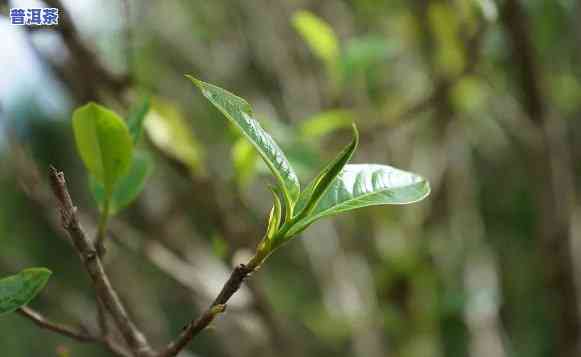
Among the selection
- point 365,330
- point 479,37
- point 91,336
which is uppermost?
point 479,37

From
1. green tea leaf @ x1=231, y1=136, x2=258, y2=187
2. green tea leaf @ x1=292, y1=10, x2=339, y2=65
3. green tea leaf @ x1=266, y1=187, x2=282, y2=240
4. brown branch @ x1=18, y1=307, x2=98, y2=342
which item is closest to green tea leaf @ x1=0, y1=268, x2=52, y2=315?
brown branch @ x1=18, y1=307, x2=98, y2=342

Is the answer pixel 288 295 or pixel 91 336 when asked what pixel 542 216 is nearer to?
pixel 91 336

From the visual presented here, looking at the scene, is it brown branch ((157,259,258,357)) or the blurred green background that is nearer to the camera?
brown branch ((157,259,258,357))

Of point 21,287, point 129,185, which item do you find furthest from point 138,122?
point 21,287

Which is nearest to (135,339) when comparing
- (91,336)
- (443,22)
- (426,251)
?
(91,336)

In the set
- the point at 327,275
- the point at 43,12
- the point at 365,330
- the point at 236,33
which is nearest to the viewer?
the point at 43,12

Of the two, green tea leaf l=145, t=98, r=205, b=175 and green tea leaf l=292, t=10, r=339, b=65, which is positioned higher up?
green tea leaf l=292, t=10, r=339, b=65

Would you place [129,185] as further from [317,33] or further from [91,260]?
[317,33]

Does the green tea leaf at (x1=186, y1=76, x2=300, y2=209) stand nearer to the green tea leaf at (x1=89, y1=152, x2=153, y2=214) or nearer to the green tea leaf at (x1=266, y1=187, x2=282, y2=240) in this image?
the green tea leaf at (x1=266, y1=187, x2=282, y2=240)
